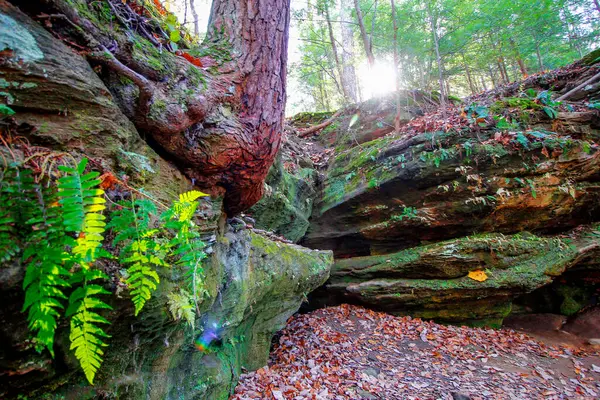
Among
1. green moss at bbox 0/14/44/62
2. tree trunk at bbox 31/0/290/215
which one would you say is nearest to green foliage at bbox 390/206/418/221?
tree trunk at bbox 31/0/290/215

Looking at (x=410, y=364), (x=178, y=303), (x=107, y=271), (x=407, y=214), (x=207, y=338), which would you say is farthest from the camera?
(x=407, y=214)

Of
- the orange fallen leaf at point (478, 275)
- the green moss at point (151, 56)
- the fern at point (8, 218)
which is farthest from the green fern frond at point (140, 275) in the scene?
the orange fallen leaf at point (478, 275)

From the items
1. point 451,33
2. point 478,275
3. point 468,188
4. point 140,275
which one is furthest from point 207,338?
point 451,33

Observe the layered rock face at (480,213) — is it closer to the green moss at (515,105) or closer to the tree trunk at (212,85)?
the green moss at (515,105)

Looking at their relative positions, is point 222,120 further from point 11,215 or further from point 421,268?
point 421,268

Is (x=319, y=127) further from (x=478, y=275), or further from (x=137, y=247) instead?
(x=137, y=247)

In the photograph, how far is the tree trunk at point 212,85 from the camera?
217 centimetres

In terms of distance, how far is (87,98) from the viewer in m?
1.84

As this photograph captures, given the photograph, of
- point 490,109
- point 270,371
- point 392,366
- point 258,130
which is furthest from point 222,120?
point 490,109

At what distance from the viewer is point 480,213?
247 inches

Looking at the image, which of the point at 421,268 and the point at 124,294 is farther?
the point at 421,268

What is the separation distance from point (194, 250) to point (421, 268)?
584cm

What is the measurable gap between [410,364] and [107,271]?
4895 millimetres

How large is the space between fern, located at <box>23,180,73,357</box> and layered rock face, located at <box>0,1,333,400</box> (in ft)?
0.48
